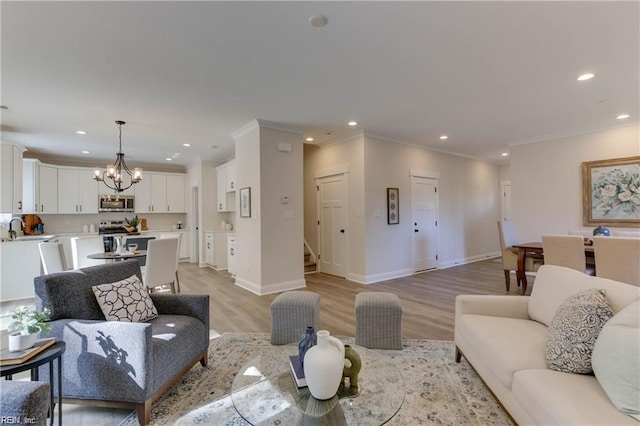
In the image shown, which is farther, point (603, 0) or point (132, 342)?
point (603, 0)

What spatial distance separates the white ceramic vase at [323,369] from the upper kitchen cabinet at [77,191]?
8.14 metres

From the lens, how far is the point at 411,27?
7.52 ft

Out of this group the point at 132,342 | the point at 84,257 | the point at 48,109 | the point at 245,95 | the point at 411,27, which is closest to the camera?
the point at 132,342

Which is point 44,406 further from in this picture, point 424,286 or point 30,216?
point 30,216

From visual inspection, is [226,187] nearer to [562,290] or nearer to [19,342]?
[19,342]

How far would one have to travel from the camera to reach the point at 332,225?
608cm

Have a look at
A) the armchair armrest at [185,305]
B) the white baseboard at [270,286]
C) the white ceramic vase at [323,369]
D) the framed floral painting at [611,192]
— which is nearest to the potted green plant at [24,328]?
the armchair armrest at [185,305]

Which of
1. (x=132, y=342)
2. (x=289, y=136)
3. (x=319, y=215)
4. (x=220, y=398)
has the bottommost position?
(x=220, y=398)

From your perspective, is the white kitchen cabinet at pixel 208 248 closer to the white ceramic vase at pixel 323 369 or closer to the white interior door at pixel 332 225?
the white interior door at pixel 332 225

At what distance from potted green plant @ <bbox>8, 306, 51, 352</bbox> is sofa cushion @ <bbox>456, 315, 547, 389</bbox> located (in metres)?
2.51

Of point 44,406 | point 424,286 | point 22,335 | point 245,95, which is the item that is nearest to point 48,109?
point 245,95

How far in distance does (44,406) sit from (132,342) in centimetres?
47

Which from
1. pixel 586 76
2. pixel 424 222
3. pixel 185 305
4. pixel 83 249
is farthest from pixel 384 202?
pixel 83 249

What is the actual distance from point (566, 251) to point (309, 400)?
153 inches
